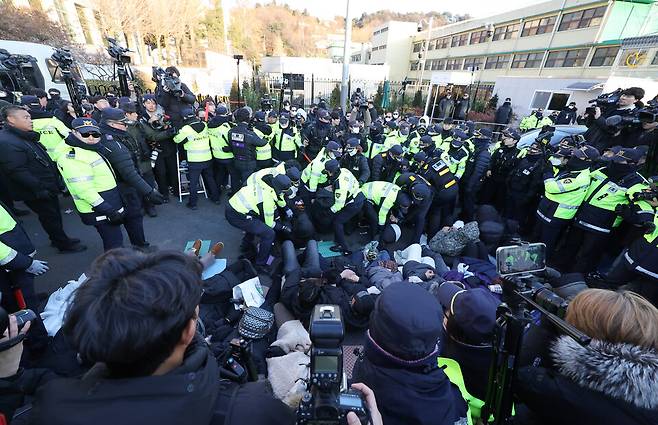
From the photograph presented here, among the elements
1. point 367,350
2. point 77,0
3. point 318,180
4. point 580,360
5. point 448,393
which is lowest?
point 318,180

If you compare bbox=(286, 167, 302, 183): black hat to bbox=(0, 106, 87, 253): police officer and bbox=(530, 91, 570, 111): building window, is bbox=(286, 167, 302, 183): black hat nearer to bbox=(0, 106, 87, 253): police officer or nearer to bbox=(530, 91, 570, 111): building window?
bbox=(0, 106, 87, 253): police officer

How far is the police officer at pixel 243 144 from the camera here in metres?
5.93

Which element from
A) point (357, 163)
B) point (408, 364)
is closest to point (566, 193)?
point (357, 163)

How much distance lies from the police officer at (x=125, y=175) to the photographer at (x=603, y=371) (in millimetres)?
3825

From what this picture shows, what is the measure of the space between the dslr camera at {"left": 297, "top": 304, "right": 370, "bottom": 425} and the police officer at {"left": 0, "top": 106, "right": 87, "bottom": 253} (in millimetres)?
4864

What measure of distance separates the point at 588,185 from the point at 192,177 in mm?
6595

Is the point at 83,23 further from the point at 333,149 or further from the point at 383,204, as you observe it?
the point at 383,204

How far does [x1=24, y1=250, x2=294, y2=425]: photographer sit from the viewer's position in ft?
2.66

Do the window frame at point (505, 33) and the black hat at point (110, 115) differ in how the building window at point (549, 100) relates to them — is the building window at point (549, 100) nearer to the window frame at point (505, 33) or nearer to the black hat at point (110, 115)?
the window frame at point (505, 33)

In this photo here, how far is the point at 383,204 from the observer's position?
5.02 m

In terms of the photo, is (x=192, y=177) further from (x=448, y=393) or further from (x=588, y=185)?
(x=588, y=185)

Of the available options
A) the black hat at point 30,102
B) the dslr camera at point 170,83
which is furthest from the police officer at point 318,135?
the black hat at point 30,102

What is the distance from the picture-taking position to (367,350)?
152 cm

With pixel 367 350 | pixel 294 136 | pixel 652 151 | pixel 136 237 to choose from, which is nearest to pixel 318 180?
pixel 294 136
